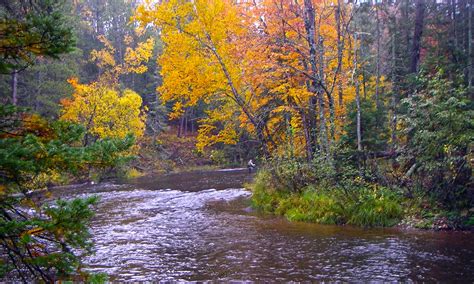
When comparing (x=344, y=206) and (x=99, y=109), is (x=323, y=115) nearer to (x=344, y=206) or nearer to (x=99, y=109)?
(x=344, y=206)

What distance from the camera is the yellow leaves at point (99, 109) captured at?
109 feet

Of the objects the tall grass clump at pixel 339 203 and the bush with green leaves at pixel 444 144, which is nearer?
the bush with green leaves at pixel 444 144

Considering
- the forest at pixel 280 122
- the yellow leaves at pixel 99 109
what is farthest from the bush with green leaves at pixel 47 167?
the yellow leaves at pixel 99 109

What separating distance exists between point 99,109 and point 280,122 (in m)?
19.1

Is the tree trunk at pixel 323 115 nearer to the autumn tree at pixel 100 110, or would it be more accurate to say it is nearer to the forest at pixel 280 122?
the forest at pixel 280 122

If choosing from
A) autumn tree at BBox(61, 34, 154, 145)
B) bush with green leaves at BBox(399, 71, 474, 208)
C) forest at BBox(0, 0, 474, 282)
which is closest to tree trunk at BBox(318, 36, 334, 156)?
forest at BBox(0, 0, 474, 282)

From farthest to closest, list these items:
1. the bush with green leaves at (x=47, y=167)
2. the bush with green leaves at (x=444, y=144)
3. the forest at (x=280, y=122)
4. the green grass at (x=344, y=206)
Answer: the green grass at (x=344, y=206) < the bush with green leaves at (x=444, y=144) < the forest at (x=280, y=122) < the bush with green leaves at (x=47, y=167)

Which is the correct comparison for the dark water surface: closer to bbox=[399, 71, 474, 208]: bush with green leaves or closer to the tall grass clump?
the tall grass clump

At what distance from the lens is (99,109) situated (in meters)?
33.9

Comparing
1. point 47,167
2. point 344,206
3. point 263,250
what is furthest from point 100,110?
point 47,167

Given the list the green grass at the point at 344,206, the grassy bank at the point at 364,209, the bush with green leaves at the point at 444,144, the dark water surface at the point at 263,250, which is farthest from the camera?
the green grass at the point at 344,206

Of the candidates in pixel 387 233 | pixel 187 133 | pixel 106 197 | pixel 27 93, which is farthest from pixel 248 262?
pixel 187 133

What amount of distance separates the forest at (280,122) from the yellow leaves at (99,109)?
4881 mm

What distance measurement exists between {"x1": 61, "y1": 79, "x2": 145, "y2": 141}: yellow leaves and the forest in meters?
4.88
